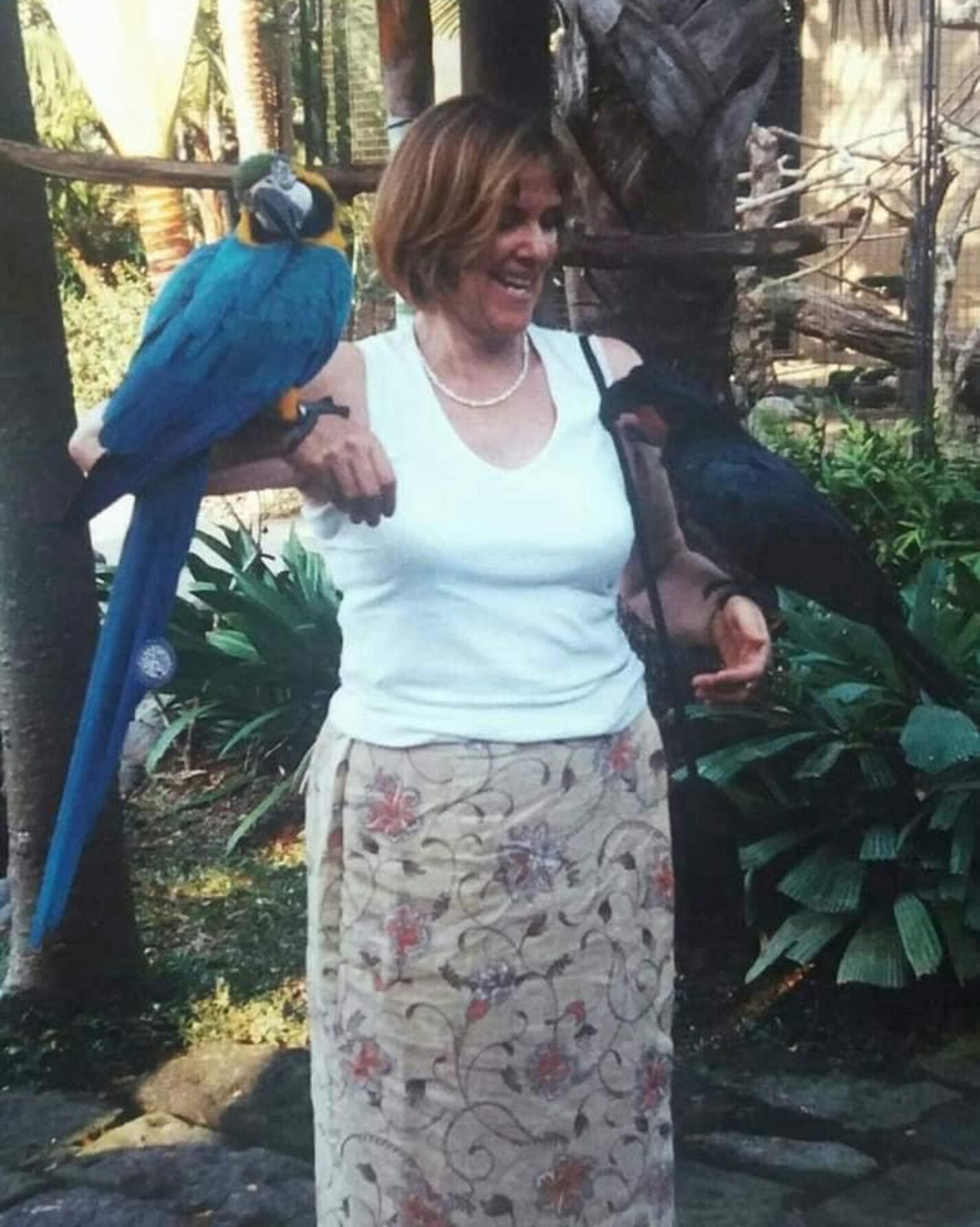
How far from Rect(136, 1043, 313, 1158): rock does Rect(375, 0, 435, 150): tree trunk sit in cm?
213

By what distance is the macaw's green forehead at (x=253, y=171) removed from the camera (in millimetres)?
2186

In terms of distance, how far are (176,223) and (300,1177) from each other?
4790 mm

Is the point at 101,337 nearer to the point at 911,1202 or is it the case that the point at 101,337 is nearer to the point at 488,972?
the point at 911,1202

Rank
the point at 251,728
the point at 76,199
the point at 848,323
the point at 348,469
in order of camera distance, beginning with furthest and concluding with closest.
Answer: the point at 76,199
the point at 848,323
the point at 251,728
the point at 348,469

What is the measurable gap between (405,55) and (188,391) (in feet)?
8.23

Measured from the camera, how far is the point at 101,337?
12812 millimetres

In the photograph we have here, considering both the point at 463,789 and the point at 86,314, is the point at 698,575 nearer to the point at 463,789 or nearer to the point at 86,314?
the point at 463,789

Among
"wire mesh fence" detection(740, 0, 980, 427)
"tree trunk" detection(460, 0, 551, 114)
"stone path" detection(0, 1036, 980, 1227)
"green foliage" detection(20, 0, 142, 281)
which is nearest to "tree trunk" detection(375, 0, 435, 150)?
"tree trunk" detection(460, 0, 551, 114)

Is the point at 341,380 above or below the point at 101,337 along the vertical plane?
above

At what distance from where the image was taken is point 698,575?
2.39m

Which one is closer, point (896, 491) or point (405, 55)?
point (405, 55)

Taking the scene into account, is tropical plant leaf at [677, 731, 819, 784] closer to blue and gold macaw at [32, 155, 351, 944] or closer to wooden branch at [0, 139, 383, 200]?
wooden branch at [0, 139, 383, 200]

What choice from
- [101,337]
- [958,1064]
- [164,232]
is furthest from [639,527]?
[101,337]

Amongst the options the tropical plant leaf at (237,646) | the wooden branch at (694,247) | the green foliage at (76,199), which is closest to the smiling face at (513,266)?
the wooden branch at (694,247)
